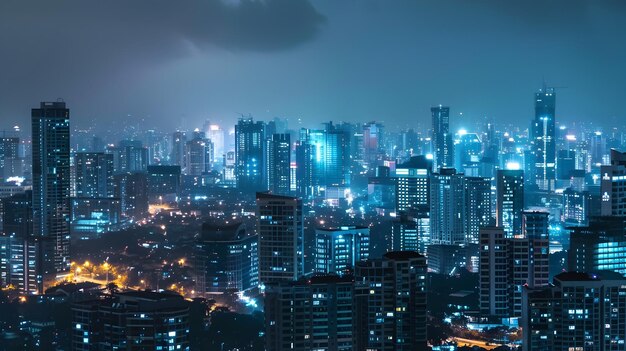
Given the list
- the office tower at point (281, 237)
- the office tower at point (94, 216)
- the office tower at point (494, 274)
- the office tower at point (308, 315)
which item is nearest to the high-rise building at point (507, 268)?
the office tower at point (494, 274)

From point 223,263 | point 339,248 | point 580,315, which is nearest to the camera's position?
point 580,315

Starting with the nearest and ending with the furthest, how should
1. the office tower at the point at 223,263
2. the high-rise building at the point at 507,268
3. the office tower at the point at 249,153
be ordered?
the high-rise building at the point at 507,268, the office tower at the point at 223,263, the office tower at the point at 249,153

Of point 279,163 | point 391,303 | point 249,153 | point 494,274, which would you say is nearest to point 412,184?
point 279,163

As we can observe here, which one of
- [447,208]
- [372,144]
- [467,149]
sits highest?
[372,144]

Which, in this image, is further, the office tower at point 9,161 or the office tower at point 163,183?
the office tower at point 163,183

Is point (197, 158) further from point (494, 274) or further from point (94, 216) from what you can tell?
point (494, 274)

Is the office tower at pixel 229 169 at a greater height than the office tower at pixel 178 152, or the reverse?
the office tower at pixel 178 152

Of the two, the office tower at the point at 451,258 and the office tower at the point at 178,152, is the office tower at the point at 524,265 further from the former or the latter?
the office tower at the point at 178,152
